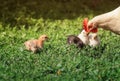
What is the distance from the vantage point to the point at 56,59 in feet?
29.6

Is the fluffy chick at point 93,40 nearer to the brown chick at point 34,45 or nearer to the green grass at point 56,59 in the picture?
the green grass at point 56,59

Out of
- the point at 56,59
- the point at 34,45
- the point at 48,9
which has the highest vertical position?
the point at 48,9

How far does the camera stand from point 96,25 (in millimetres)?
9609

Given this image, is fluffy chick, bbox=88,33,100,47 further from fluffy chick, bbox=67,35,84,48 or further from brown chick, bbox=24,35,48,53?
brown chick, bbox=24,35,48,53

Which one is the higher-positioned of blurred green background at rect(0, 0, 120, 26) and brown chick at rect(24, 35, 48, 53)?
blurred green background at rect(0, 0, 120, 26)

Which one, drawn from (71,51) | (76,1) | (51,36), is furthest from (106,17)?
(76,1)

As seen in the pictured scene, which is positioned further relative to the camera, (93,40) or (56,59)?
(93,40)

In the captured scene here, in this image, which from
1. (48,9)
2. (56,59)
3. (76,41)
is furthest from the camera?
(48,9)

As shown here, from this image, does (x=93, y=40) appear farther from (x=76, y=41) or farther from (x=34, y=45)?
(x=34, y=45)

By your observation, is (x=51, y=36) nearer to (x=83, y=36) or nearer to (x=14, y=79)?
(x=83, y=36)

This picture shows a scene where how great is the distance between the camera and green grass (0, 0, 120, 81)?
8.27m

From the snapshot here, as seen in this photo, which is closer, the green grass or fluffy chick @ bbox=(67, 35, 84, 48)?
the green grass

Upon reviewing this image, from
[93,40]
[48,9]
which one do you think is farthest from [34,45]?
[48,9]

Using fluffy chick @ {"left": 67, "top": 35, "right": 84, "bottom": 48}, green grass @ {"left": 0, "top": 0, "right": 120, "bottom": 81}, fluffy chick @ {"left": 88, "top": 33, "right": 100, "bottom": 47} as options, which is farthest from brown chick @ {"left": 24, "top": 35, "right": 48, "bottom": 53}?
fluffy chick @ {"left": 88, "top": 33, "right": 100, "bottom": 47}
